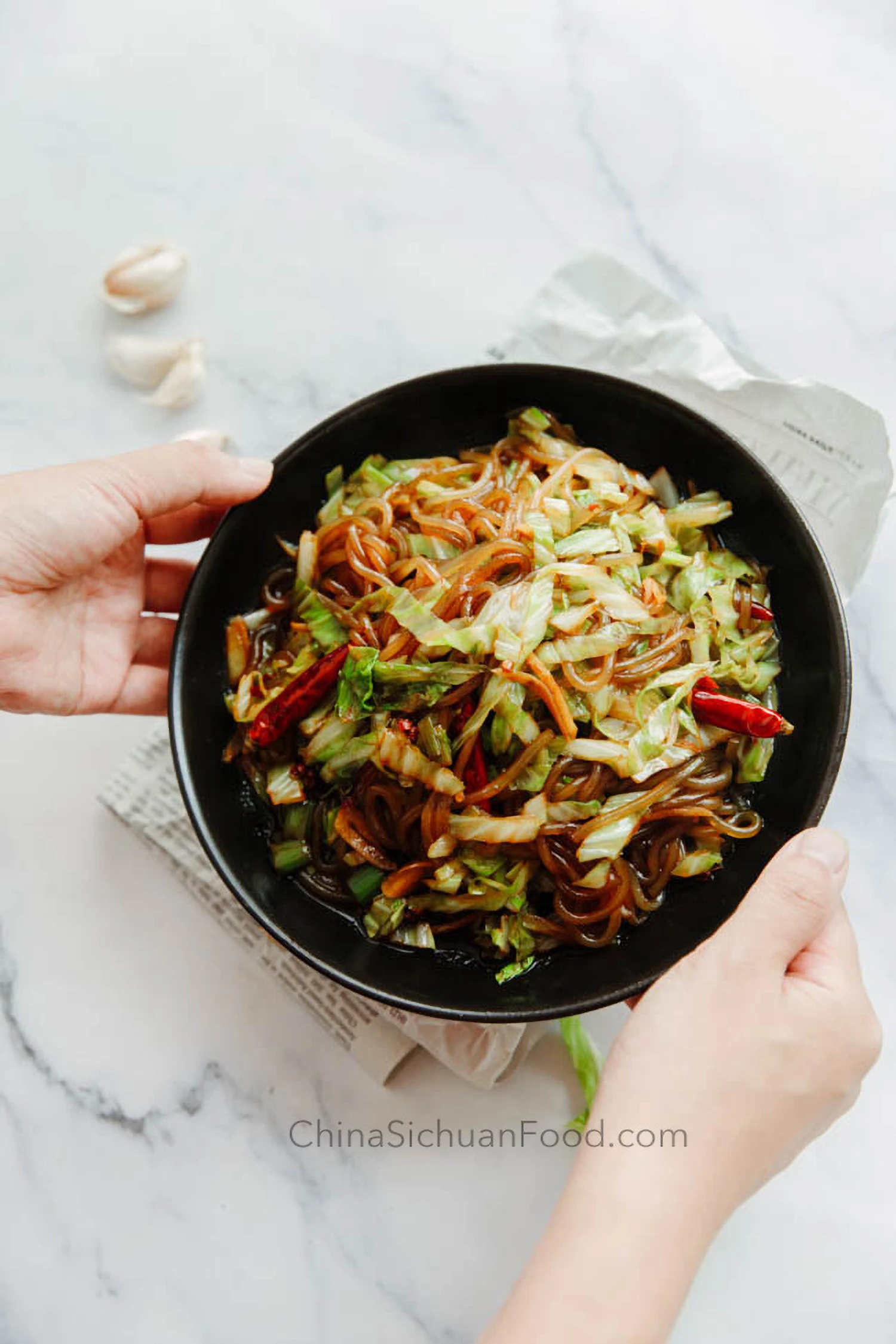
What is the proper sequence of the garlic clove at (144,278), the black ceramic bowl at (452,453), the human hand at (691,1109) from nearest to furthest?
the human hand at (691,1109), the black ceramic bowl at (452,453), the garlic clove at (144,278)

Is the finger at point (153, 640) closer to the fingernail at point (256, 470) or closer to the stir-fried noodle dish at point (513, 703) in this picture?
the stir-fried noodle dish at point (513, 703)

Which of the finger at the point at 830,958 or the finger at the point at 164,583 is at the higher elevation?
the finger at the point at 830,958

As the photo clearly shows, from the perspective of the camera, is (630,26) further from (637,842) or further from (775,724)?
(637,842)

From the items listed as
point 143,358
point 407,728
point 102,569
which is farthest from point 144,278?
point 407,728

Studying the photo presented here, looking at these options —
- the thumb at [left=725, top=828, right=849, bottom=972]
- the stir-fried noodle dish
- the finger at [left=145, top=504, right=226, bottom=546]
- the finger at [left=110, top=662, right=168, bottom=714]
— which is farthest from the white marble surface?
the thumb at [left=725, top=828, right=849, bottom=972]

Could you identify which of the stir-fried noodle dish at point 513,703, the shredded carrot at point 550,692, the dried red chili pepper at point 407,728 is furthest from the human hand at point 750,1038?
the dried red chili pepper at point 407,728

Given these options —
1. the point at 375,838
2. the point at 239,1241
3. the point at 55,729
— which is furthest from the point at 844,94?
the point at 239,1241

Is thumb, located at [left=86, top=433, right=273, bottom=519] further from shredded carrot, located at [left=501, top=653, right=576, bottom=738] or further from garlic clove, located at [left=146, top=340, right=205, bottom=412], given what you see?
shredded carrot, located at [left=501, top=653, right=576, bottom=738]

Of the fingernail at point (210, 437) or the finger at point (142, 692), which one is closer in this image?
the finger at point (142, 692)
